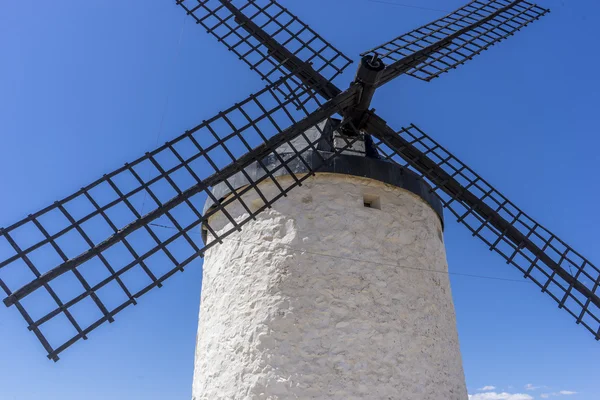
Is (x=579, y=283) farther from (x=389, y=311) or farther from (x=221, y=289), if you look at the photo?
(x=221, y=289)

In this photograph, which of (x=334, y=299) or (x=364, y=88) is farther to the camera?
(x=364, y=88)

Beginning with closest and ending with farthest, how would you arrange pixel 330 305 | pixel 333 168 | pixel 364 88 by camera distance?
pixel 330 305
pixel 333 168
pixel 364 88

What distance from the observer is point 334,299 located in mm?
4766

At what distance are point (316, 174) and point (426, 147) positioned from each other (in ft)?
5.82

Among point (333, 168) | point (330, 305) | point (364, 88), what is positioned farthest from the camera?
point (364, 88)

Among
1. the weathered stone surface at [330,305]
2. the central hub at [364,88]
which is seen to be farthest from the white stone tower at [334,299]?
the central hub at [364,88]

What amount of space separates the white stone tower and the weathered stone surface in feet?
0.03

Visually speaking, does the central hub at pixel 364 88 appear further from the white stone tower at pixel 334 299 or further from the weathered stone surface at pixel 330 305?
the weathered stone surface at pixel 330 305

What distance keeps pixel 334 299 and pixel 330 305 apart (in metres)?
0.07

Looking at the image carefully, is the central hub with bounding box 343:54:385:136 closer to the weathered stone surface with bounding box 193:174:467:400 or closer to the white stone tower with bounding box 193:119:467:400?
the white stone tower with bounding box 193:119:467:400

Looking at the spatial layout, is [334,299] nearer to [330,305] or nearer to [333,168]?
[330,305]

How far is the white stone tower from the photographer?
4.55 metres

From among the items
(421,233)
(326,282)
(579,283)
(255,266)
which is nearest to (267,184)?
(255,266)

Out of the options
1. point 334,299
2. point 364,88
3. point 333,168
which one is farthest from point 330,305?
point 364,88
